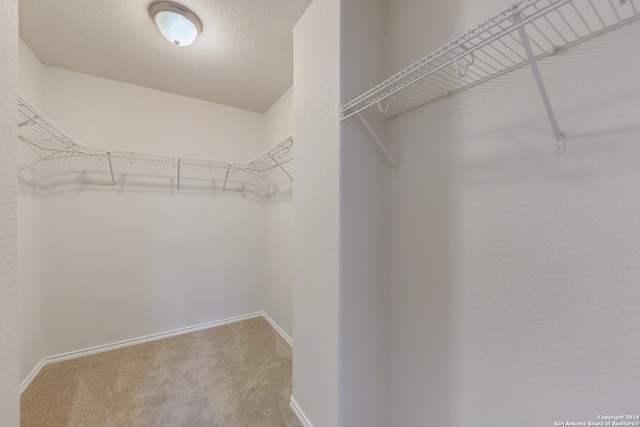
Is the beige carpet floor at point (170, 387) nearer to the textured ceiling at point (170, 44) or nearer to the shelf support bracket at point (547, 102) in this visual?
the shelf support bracket at point (547, 102)

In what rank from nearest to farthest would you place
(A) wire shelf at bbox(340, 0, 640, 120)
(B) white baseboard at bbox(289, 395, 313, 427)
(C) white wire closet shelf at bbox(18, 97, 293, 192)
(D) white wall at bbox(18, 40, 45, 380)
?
(A) wire shelf at bbox(340, 0, 640, 120)
(B) white baseboard at bbox(289, 395, 313, 427)
(D) white wall at bbox(18, 40, 45, 380)
(C) white wire closet shelf at bbox(18, 97, 293, 192)

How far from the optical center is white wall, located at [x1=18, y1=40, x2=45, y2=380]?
1.59 m

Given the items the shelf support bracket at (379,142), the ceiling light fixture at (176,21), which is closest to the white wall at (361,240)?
the shelf support bracket at (379,142)

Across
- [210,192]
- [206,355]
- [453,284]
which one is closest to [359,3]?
[453,284]

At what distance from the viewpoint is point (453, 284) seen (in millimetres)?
941

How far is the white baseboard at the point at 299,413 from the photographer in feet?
4.40

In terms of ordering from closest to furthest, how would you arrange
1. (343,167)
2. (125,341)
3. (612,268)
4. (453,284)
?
(612,268)
(453,284)
(343,167)
(125,341)

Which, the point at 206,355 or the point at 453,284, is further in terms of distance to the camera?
the point at 206,355

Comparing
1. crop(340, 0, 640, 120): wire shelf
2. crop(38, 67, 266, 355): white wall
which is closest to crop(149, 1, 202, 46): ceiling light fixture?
crop(38, 67, 266, 355): white wall

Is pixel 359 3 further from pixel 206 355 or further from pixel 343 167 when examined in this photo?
pixel 206 355

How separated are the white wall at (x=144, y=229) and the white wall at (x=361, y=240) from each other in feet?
5.99

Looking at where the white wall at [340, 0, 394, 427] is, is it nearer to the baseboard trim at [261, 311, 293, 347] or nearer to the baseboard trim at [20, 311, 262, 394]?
the baseboard trim at [261, 311, 293, 347]

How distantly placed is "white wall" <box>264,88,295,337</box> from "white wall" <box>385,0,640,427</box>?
4.10ft

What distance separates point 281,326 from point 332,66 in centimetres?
228
